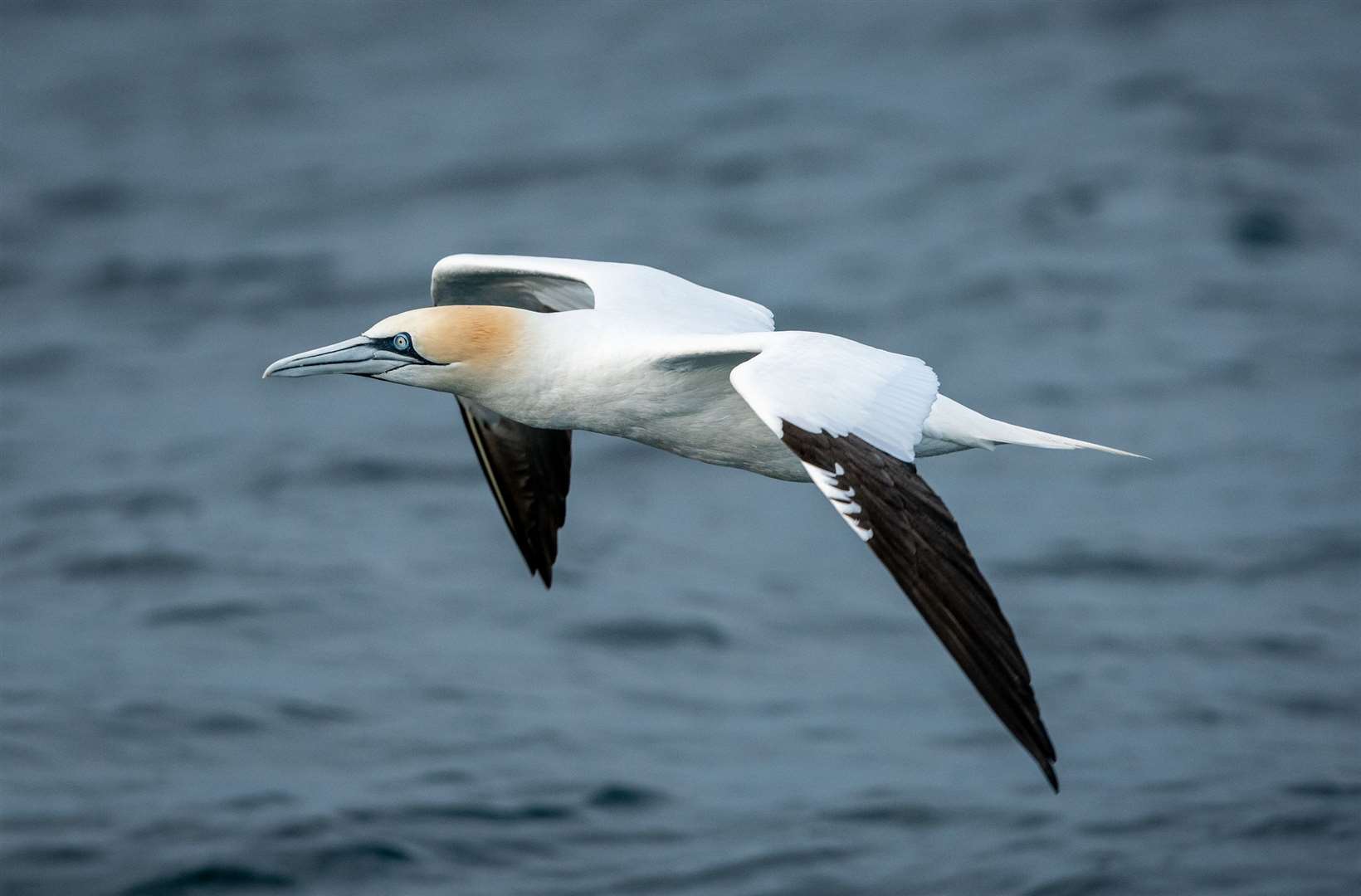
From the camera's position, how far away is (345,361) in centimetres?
747

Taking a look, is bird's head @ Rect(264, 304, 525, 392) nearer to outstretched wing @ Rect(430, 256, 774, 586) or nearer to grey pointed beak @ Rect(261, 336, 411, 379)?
grey pointed beak @ Rect(261, 336, 411, 379)

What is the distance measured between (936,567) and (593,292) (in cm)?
273

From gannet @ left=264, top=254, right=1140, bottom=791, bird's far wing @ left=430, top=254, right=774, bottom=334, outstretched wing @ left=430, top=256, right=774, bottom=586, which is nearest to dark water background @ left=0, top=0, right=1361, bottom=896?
outstretched wing @ left=430, top=256, right=774, bottom=586

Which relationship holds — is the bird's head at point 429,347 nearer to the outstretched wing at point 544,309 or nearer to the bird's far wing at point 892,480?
the outstretched wing at point 544,309

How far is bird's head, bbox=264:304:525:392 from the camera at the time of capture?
24.6 feet

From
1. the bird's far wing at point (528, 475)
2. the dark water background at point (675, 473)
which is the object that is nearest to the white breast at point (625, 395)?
the bird's far wing at point (528, 475)

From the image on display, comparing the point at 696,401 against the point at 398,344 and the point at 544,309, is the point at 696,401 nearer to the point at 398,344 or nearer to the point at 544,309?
the point at 398,344

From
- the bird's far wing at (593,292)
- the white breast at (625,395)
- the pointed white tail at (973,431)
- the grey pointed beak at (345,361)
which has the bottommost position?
the pointed white tail at (973,431)

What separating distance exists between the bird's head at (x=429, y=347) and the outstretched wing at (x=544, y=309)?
65cm

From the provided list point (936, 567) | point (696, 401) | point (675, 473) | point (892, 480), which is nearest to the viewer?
point (936, 567)

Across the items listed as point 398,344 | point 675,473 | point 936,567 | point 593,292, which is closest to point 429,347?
point 398,344

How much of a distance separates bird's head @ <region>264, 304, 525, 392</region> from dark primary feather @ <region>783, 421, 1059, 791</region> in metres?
1.50

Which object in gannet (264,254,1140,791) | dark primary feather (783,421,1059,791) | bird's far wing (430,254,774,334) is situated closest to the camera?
dark primary feather (783,421,1059,791)

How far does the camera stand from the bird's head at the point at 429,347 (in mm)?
7492
